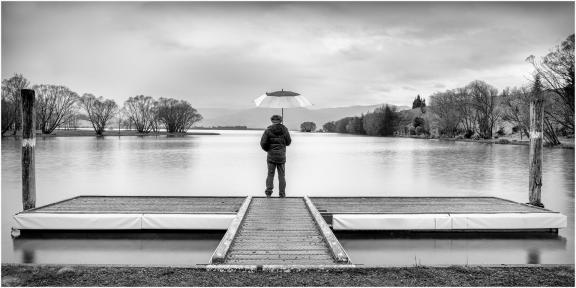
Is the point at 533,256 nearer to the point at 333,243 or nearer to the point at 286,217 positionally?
the point at 333,243

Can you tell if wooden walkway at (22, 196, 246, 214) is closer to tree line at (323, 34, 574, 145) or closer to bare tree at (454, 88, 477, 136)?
tree line at (323, 34, 574, 145)

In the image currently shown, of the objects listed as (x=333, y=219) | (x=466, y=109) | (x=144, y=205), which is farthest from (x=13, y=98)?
(x=333, y=219)

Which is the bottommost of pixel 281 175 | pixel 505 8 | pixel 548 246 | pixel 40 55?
pixel 548 246

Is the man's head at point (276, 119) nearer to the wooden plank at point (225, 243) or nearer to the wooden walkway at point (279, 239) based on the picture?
the wooden walkway at point (279, 239)

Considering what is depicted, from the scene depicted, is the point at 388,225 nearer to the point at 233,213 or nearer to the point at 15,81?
the point at 233,213

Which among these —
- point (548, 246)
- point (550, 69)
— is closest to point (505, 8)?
point (548, 246)

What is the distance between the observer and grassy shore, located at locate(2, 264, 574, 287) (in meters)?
5.43

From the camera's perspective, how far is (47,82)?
9350 cm

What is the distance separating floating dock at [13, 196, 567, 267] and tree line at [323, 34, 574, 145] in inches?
1446

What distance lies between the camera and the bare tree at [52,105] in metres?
86.3

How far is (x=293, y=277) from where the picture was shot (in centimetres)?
549

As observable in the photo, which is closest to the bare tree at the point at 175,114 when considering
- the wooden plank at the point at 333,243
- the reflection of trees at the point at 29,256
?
the reflection of trees at the point at 29,256

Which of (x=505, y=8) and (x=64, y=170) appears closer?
(x=505, y=8)

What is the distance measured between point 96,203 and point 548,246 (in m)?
9.72
